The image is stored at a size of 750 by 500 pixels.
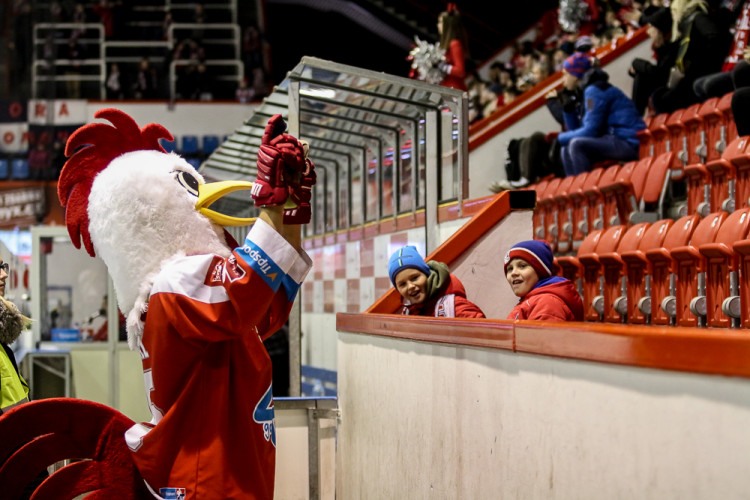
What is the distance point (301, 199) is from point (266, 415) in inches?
24.7

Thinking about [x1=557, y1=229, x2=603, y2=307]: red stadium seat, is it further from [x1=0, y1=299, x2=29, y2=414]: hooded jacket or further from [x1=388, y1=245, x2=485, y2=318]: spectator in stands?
[x1=0, y1=299, x2=29, y2=414]: hooded jacket

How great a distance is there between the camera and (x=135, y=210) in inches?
102

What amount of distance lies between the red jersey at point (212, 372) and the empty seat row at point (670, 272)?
2.40m

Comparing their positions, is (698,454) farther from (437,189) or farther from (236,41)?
(236,41)

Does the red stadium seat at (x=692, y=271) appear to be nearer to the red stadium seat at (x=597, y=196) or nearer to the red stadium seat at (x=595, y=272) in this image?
the red stadium seat at (x=595, y=272)

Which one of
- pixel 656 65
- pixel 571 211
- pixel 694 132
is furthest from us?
pixel 656 65

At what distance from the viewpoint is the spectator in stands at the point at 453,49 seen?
10438 millimetres

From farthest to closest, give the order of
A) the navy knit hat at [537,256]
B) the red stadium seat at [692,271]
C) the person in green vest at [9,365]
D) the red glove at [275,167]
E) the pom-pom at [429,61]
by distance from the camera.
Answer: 1. the pom-pom at [429,61]
2. the red stadium seat at [692,271]
3. the person in green vest at [9,365]
4. the navy knit hat at [537,256]
5. the red glove at [275,167]

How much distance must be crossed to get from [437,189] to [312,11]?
1699cm

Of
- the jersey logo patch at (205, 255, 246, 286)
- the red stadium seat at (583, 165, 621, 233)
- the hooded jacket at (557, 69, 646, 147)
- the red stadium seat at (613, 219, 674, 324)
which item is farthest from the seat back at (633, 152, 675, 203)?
the jersey logo patch at (205, 255, 246, 286)

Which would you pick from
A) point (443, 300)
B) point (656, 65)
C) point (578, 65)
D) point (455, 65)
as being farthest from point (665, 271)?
point (455, 65)

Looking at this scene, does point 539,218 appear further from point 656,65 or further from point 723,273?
point 723,273

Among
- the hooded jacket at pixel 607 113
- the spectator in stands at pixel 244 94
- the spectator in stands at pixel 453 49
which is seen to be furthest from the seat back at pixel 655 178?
the spectator in stands at pixel 244 94

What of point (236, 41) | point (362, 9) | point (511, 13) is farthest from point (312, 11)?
point (511, 13)
